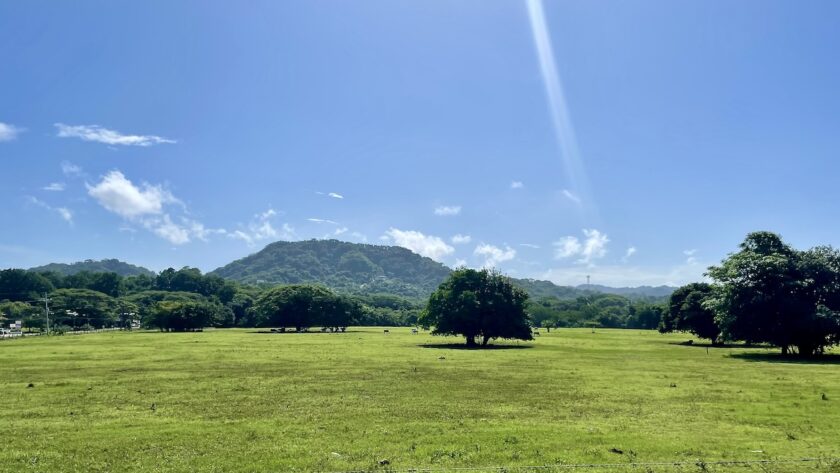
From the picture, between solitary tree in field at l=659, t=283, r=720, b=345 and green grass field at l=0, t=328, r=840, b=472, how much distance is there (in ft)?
153

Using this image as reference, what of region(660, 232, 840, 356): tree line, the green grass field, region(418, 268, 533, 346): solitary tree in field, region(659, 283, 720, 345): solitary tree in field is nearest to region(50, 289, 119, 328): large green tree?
region(418, 268, 533, 346): solitary tree in field

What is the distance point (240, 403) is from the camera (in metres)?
26.0

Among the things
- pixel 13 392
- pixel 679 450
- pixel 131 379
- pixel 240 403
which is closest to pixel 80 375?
pixel 131 379

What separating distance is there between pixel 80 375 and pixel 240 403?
19727 mm

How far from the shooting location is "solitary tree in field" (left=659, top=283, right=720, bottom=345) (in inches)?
3329

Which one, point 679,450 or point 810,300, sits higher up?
point 810,300

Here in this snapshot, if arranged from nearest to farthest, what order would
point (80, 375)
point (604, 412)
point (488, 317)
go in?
point (604, 412), point (80, 375), point (488, 317)

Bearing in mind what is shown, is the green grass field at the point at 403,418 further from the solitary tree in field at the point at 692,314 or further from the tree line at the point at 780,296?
the solitary tree in field at the point at 692,314

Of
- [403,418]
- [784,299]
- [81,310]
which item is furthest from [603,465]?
[81,310]

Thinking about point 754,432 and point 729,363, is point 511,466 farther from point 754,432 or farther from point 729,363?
point 729,363

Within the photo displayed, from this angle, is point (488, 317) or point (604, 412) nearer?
point (604, 412)

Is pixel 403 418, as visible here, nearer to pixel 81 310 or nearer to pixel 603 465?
pixel 603 465

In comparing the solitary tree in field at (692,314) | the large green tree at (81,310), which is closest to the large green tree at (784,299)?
the solitary tree in field at (692,314)

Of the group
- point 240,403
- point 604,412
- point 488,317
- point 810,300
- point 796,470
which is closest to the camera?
point 796,470
